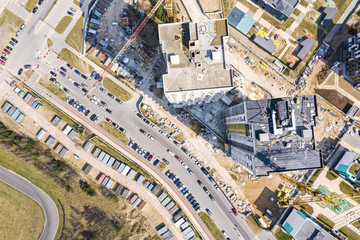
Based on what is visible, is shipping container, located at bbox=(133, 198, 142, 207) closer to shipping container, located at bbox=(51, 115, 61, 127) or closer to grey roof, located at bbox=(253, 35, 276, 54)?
shipping container, located at bbox=(51, 115, 61, 127)

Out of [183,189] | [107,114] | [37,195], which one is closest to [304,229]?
[183,189]

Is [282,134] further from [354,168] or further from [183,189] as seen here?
[354,168]

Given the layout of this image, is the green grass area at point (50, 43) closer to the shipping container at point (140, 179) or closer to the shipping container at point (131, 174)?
the shipping container at point (131, 174)

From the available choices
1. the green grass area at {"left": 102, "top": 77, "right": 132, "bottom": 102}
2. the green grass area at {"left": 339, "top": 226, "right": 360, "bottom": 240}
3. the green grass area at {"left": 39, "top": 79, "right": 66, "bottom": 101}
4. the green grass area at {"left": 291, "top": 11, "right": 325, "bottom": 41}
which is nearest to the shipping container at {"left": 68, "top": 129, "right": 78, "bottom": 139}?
the green grass area at {"left": 39, "top": 79, "right": 66, "bottom": 101}

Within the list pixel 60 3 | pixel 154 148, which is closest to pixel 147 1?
pixel 60 3

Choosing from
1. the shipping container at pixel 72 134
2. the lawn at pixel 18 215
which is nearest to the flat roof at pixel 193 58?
the shipping container at pixel 72 134

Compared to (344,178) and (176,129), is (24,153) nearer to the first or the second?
(176,129)
